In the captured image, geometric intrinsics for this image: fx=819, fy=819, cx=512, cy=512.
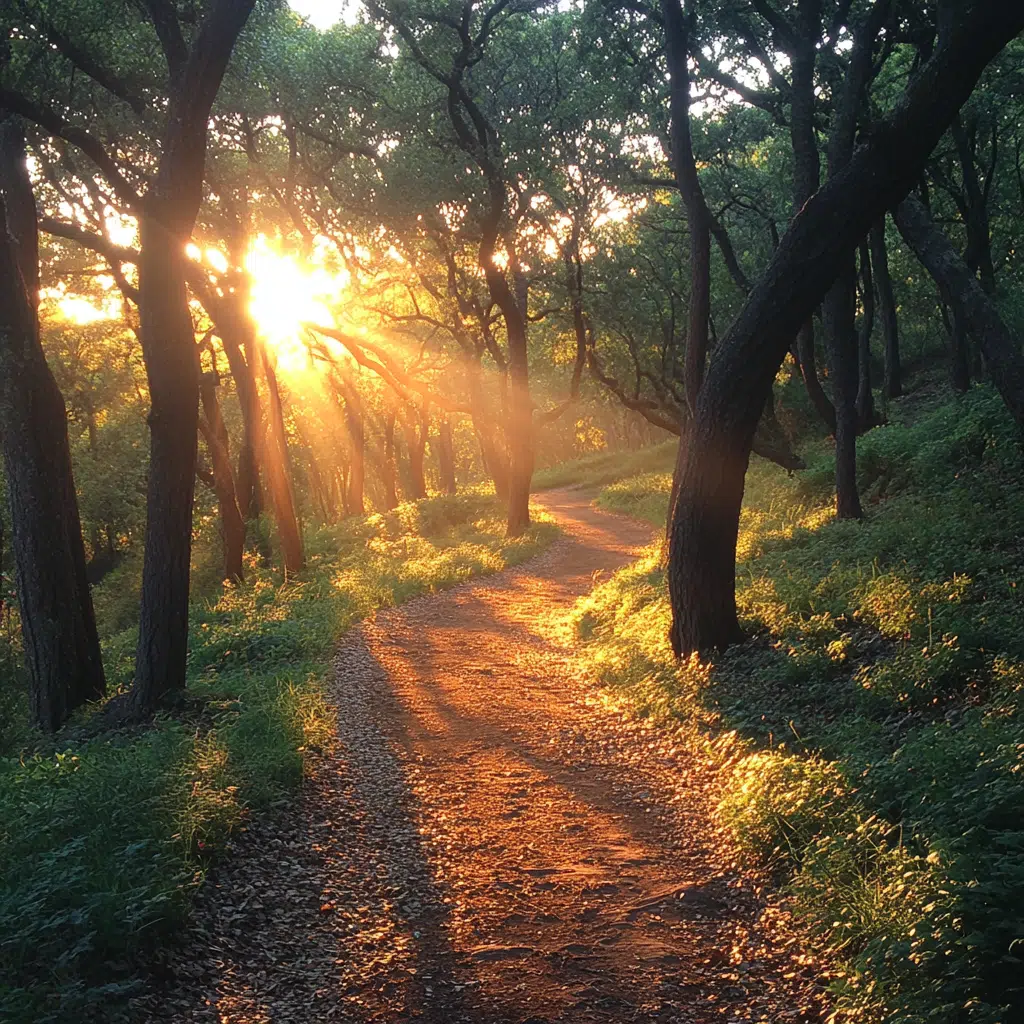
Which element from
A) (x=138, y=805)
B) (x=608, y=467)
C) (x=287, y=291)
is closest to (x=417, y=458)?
(x=608, y=467)

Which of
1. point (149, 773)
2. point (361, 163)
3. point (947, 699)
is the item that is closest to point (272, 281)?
point (361, 163)

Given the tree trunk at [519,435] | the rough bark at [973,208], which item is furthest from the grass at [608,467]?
the rough bark at [973,208]

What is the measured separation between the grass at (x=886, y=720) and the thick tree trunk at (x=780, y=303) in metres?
0.76

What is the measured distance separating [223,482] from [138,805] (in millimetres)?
13357

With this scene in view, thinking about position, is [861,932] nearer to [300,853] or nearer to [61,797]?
[300,853]

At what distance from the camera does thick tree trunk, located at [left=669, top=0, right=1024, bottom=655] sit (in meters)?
6.50

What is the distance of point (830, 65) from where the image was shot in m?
11.3

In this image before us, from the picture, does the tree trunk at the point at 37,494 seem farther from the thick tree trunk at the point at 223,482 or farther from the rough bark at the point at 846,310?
the rough bark at the point at 846,310

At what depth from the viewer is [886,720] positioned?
18.3 feet

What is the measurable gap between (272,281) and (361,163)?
3.42 m

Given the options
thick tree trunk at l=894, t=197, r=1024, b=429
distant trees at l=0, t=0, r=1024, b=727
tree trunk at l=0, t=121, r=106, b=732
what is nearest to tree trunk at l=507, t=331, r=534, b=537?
distant trees at l=0, t=0, r=1024, b=727

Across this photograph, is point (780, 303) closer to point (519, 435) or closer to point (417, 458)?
point (519, 435)

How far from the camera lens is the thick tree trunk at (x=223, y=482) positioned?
691 inches

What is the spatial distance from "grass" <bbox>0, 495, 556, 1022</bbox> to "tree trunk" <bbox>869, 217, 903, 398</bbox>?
1293 cm
